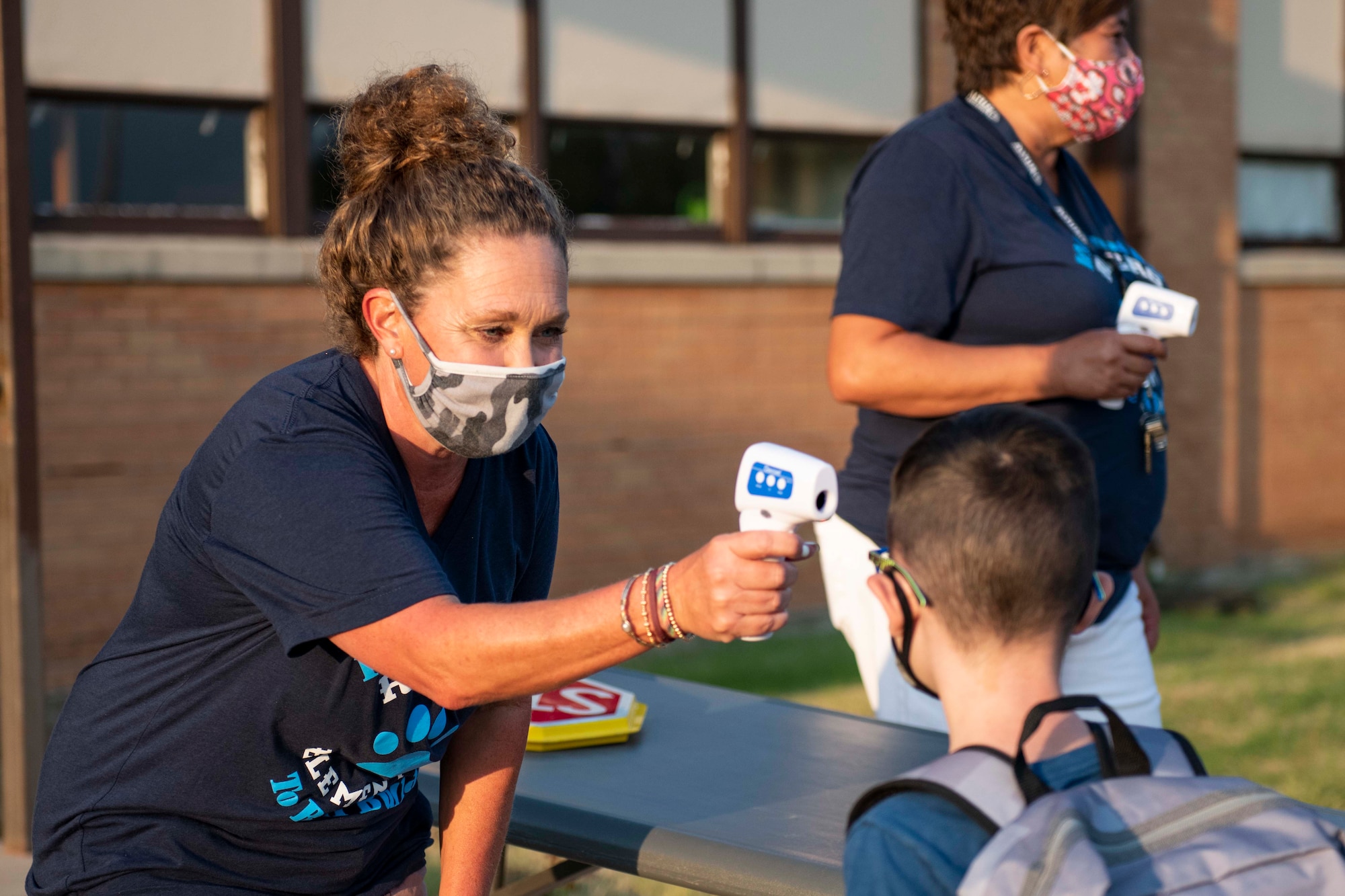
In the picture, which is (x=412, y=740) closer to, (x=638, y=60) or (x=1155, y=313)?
(x=1155, y=313)

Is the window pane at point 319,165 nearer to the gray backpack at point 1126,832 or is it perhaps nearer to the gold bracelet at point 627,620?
the gold bracelet at point 627,620

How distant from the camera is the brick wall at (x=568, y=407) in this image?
6055mm

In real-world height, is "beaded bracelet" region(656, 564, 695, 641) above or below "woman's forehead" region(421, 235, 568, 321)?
below

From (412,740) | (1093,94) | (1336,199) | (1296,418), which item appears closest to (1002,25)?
(1093,94)

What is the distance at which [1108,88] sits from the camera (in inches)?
110

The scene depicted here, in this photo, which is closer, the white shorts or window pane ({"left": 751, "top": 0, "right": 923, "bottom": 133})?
the white shorts

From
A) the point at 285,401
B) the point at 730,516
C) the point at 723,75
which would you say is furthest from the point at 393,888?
the point at 723,75

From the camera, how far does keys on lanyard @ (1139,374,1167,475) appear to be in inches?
108

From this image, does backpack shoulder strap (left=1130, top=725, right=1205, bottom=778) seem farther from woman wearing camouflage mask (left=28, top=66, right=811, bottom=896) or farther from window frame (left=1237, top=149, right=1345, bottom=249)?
window frame (left=1237, top=149, right=1345, bottom=249)

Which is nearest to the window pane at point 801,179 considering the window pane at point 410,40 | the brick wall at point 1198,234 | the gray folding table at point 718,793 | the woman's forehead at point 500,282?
the window pane at point 410,40

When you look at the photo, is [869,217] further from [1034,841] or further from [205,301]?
[205,301]

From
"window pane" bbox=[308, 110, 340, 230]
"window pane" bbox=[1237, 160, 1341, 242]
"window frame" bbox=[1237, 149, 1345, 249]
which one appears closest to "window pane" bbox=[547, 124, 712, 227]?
"window pane" bbox=[308, 110, 340, 230]

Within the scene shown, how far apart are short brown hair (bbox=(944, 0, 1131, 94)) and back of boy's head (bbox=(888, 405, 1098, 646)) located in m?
1.35

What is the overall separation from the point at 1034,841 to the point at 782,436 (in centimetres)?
657
